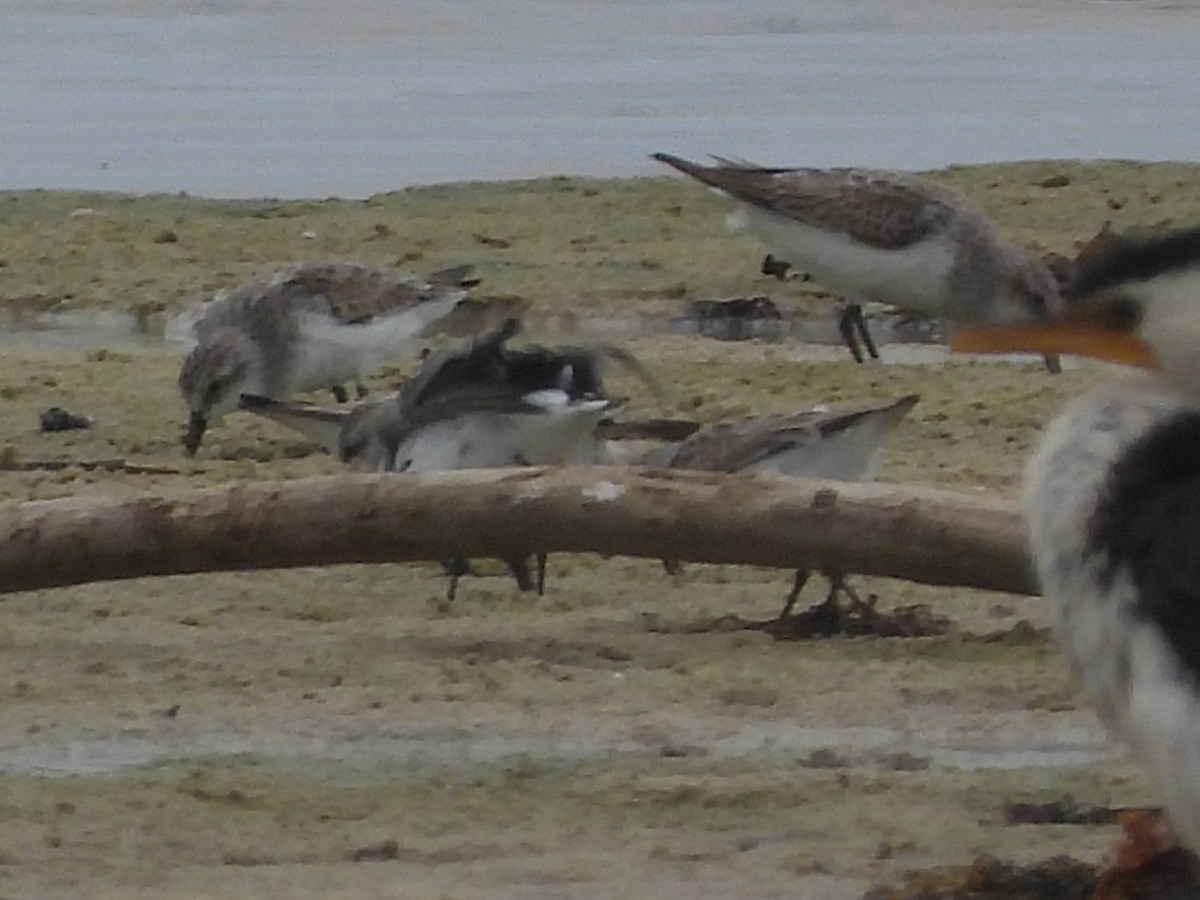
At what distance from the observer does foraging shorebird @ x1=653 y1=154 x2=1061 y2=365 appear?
10609mm

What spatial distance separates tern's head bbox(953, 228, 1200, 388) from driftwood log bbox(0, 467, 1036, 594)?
6.45 feet

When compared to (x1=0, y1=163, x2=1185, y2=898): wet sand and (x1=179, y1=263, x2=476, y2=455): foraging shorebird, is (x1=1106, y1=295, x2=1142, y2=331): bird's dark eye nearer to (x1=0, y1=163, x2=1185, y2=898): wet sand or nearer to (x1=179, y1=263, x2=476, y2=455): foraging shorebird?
(x1=0, y1=163, x2=1185, y2=898): wet sand

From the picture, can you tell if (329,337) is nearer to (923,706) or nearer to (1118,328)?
(923,706)

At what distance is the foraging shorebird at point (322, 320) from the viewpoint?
32.2 feet

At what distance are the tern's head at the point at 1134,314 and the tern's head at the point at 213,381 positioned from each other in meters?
5.33

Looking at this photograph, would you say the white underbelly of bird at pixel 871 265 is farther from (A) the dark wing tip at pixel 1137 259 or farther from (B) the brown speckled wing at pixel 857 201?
(A) the dark wing tip at pixel 1137 259

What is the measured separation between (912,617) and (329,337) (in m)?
3.96

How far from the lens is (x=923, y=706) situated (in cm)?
561

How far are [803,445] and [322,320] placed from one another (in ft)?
9.79

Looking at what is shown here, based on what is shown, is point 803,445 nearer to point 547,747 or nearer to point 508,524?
point 508,524

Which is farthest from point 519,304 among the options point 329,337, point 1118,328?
point 1118,328

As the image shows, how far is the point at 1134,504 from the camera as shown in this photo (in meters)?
3.55

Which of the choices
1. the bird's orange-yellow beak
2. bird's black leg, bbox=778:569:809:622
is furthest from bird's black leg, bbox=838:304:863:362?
the bird's orange-yellow beak

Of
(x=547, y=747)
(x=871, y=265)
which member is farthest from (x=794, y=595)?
(x=871, y=265)
